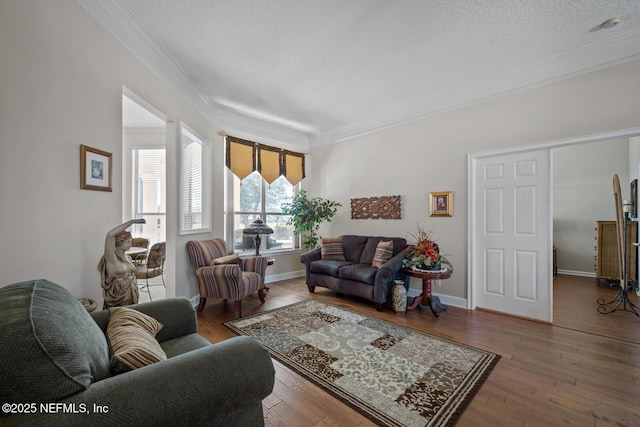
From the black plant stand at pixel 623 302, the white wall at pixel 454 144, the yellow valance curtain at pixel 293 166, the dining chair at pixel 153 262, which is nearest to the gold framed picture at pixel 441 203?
the white wall at pixel 454 144

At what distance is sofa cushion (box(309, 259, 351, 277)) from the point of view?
4.23 m

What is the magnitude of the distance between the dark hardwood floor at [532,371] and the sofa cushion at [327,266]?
2.06ft

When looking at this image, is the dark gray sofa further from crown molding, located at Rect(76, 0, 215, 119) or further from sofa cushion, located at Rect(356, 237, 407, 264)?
crown molding, located at Rect(76, 0, 215, 119)

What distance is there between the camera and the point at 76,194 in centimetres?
195

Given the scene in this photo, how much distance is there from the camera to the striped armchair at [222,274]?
3.42 meters

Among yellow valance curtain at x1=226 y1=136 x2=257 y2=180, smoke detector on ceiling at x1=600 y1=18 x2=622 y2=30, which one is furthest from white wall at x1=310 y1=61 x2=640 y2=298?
yellow valance curtain at x1=226 y1=136 x2=257 y2=180

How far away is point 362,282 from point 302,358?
65.2 inches

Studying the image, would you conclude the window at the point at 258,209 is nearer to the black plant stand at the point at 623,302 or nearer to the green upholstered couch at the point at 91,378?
the green upholstered couch at the point at 91,378

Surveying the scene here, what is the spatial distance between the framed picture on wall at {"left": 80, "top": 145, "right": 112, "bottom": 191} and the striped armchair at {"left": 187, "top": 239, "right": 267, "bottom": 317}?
1.60 m

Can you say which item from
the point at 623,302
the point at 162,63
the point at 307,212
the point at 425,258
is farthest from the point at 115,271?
the point at 623,302

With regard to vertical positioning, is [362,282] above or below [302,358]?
above

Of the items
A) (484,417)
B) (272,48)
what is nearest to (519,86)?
(272,48)

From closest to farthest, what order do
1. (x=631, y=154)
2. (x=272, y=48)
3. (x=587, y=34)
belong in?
1. (x=587, y=34)
2. (x=272, y=48)
3. (x=631, y=154)

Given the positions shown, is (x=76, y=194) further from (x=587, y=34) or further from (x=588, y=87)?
(x=588, y=87)
